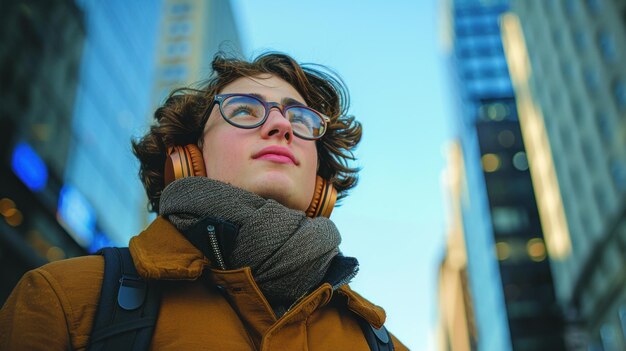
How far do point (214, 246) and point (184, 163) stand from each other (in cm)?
69

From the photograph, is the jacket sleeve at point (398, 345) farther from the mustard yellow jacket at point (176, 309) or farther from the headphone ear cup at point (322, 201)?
the headphone ear cup at point (322, 201)

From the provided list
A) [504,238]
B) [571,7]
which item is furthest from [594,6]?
[504,238]

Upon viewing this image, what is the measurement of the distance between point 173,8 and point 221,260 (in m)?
87.8

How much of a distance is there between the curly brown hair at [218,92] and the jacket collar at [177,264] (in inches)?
30.1

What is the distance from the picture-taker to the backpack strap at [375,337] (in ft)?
9.26

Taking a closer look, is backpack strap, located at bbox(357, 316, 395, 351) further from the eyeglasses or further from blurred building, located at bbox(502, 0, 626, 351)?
blurred building, located at bbox(502, 0, 626, 351)

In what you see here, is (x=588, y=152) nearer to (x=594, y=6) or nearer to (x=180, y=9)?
(x=594, y=6)

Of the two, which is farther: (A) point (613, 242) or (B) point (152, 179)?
(A) point (613, 242)

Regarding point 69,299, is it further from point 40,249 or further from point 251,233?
point 40,249

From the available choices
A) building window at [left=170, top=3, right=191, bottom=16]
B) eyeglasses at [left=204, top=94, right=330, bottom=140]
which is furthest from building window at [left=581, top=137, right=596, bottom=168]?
building window at [left=170, top=3, right=191, bottom=16]

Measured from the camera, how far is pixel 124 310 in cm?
226

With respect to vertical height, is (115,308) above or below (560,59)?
below

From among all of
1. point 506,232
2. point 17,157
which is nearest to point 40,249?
point 17,157

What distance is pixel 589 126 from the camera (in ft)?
142
